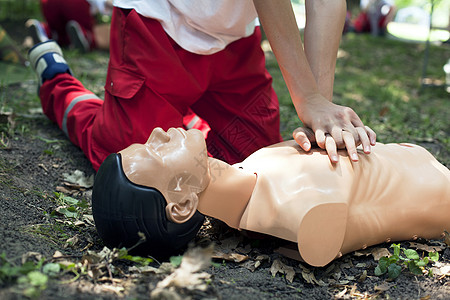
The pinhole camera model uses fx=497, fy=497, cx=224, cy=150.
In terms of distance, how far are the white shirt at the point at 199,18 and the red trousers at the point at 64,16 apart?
9.76 ft

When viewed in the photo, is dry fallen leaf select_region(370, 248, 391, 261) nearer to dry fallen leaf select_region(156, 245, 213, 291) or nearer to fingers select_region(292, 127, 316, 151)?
fingers select_region(292, 127, 316, 151)

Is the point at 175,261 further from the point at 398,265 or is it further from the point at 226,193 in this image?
the point at 398,265

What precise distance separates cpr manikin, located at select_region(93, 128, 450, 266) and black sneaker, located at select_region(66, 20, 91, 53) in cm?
337

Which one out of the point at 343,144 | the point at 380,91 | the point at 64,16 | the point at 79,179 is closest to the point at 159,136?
the point at 343,144

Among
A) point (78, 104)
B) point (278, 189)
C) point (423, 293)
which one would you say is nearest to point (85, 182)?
point (78, 104)

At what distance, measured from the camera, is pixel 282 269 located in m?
1.69

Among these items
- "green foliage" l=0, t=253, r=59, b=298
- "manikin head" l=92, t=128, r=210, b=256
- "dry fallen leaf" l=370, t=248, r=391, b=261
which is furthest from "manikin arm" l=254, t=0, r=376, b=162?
"green foliage" l=0, t=253, r=59, b=298

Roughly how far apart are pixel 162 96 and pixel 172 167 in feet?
2.37

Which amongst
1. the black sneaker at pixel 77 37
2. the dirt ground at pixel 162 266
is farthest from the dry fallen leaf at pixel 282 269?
the black sneaker at pixel 77 37

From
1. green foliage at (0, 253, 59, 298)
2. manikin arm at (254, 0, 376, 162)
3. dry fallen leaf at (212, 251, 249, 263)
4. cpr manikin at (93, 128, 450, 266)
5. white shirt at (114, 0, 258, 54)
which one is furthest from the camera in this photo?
white shirt at (114, 0, 258, 54)

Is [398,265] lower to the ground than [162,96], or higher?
lower

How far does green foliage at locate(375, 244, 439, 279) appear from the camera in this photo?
5.43 feet

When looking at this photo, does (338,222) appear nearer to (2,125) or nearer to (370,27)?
(2,125)

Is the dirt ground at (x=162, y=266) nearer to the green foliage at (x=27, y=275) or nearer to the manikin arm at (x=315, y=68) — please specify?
the green foliage at (x=27, y=275)
